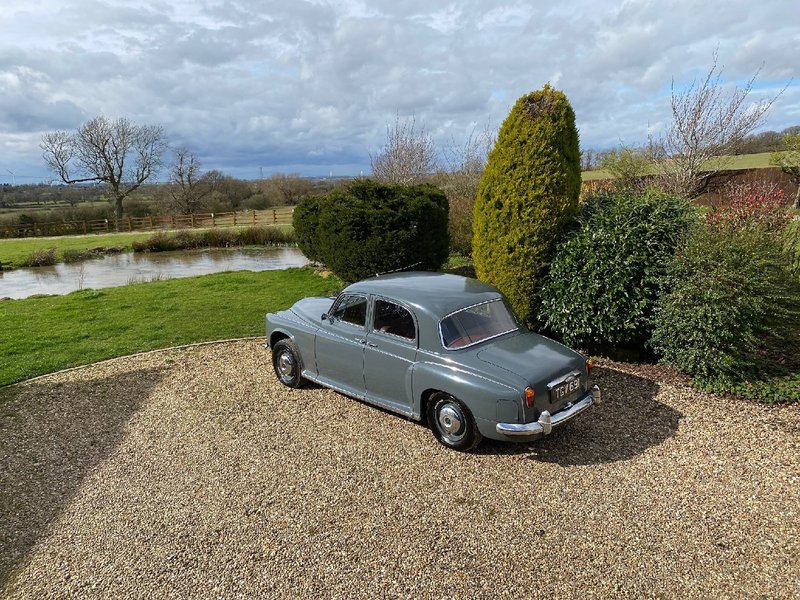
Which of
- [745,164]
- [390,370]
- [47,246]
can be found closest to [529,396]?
[390,370]

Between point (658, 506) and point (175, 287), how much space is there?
549 inches

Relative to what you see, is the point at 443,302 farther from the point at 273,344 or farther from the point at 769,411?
A: the point at 769,411

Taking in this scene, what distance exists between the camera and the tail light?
167 inches

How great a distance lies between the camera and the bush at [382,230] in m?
10.3

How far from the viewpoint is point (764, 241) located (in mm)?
5715

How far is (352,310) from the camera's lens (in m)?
5.62

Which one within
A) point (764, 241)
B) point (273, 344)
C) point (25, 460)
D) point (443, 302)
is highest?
point (764, 241)

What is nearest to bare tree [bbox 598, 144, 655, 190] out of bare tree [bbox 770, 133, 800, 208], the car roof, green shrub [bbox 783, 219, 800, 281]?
bare tree [bbox 770, 133, 800, 208]

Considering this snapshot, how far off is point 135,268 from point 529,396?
21.5 metres

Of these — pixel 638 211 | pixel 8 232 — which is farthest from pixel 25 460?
pixel 8 232

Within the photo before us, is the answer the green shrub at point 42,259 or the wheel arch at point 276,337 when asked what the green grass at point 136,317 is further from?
the green shrub at point 42,259

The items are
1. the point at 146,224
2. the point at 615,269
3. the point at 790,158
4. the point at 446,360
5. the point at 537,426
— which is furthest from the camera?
the point at 146,224

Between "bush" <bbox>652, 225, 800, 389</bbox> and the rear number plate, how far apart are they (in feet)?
6.84

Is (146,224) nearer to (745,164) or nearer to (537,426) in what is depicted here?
(537,426)
